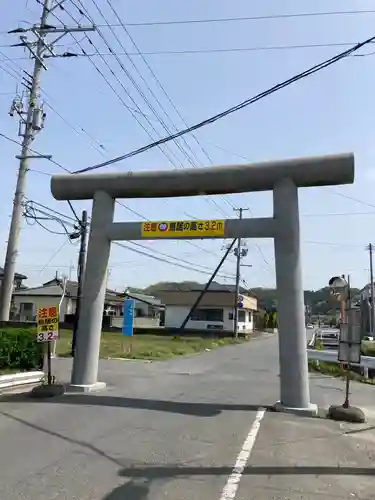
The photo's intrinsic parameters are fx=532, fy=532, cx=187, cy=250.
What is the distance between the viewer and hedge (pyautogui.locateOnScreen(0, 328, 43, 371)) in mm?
14391

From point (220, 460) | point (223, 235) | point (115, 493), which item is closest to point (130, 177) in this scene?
point (223, 235)

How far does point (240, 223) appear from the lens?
1191cm

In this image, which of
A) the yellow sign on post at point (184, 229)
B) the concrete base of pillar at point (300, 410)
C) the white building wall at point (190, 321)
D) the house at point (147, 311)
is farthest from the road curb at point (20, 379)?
the house at point (147, 311)

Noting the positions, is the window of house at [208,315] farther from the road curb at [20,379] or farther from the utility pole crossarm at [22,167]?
the road curb at [20,379]

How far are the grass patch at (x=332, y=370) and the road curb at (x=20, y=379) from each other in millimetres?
10832

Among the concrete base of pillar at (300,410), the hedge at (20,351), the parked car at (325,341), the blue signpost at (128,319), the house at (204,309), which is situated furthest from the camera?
the house at (204,309)

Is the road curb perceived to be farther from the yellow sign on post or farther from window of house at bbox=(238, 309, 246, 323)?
window of house at bbox=(238, 309, 246, 323)

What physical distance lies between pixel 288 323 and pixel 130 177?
4.99 metres

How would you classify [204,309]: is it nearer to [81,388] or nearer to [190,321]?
[190,321]

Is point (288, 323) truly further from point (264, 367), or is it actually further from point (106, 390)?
point (264, 367)

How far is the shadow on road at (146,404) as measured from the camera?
10.7m

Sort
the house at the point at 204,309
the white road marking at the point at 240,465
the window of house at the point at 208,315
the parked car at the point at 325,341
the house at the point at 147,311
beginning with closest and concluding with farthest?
1. the white road marking at the point at 240,465
2. the parked car at the point at 325,341
3. the house at the point at 204,309
4. the window of house at the point at 208,315
5. the house at the point at 147,311

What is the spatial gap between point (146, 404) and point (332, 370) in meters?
11.7

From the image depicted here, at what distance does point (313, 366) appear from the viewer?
21844 millimetres
